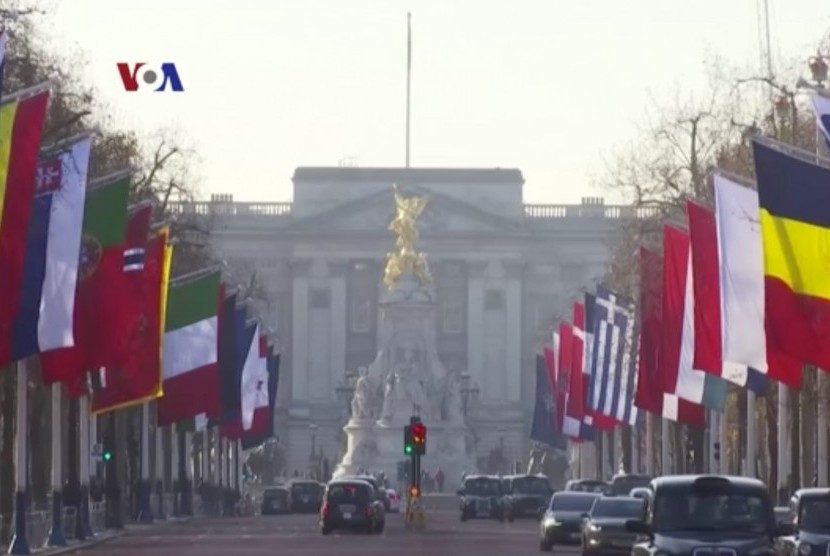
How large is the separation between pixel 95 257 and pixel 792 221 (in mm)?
19265

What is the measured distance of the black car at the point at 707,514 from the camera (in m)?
43.2

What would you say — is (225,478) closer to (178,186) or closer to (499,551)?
(178,186)

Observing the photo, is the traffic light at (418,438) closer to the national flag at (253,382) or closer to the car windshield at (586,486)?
the car windshield at (586,486)

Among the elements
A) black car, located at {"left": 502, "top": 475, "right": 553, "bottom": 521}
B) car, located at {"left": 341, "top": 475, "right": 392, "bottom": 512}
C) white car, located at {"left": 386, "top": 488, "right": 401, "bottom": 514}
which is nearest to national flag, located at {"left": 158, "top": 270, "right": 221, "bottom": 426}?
car, located at {"left": 341, "top": 475, "right": 392, "bottom": 512}

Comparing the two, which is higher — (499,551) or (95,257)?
(95,257)

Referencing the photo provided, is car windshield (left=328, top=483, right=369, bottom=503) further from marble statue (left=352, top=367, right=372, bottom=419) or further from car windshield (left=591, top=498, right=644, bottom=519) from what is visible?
marble statue (left=352, top=367, right=372, bottom=419)

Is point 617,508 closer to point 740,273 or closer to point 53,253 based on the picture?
point 740,273

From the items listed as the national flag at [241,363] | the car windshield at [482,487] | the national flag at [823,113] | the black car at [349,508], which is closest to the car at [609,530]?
the national flag at [823,113]

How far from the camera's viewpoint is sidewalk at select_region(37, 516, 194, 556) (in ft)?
240

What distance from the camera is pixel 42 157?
63219 millimetres

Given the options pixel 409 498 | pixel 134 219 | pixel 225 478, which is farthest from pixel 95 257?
pixel 225 478

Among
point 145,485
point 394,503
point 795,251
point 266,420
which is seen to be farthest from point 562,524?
point 394,503

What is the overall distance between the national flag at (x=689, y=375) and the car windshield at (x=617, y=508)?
28.1 feet

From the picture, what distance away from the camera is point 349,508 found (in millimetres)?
90125
